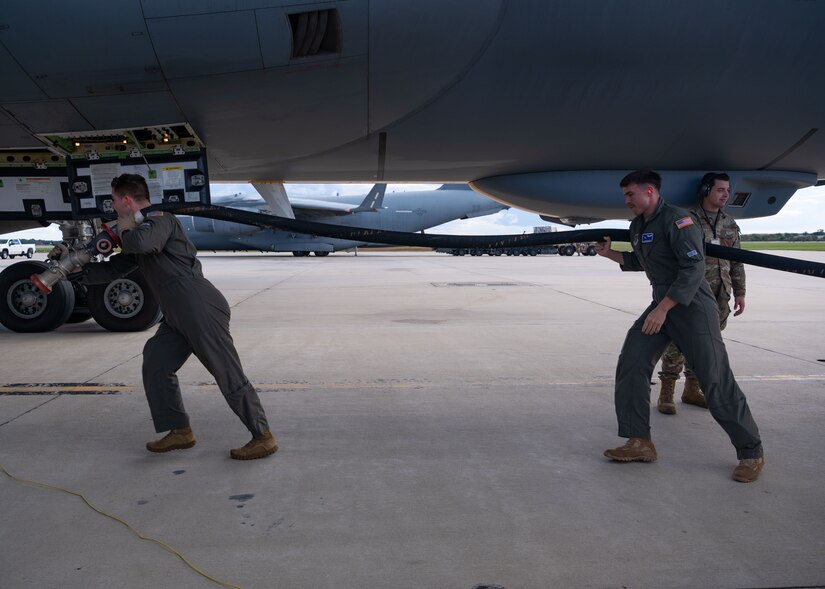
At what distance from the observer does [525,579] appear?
2.25 meters

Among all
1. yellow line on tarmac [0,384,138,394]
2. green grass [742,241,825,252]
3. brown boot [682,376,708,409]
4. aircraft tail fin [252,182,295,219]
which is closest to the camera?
brown boot [682,376,708,409]

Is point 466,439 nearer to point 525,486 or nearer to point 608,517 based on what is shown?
point 525,486

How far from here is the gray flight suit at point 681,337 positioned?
10.6ft

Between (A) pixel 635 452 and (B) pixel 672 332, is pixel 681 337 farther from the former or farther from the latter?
(A) pixel 635 452

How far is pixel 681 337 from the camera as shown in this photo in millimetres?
3367

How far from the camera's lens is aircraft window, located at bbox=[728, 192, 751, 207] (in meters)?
4.77

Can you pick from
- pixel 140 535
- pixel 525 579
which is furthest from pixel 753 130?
pixel 140 535

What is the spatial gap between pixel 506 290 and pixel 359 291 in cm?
346

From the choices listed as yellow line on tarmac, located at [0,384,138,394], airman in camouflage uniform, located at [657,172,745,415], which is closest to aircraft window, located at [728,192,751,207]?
airman in camouflage uniform, located at [657,172,745,415]

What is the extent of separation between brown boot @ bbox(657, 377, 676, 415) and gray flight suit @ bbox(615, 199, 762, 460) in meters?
1.15

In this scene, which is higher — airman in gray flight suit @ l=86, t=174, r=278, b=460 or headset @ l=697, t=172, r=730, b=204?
headset @ l=697, t=172, r=730, b=204

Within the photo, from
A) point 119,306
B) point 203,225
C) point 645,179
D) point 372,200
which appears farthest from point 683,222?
point 203,225

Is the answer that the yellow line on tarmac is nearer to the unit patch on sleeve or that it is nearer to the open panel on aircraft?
the open panel on aircraft

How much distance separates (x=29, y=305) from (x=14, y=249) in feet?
152
